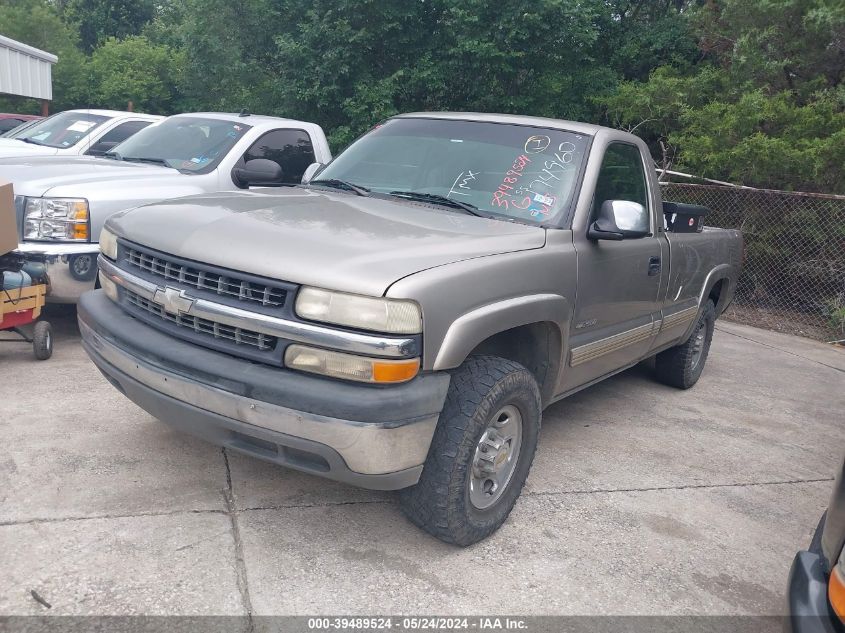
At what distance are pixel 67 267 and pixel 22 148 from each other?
424cm

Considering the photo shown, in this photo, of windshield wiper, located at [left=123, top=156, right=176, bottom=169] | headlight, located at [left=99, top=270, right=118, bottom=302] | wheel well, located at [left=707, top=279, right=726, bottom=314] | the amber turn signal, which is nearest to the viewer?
the amber turn signal

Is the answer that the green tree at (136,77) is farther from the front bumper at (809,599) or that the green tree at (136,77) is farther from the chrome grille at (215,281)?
the front bumper at (809,599)

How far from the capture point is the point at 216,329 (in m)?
3.03

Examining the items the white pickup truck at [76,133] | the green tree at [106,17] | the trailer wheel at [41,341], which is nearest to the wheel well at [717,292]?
the trailer wheel at [41,341]

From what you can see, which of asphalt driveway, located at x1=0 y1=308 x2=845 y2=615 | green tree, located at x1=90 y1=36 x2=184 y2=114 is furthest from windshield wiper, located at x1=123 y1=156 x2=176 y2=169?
green tree, located at x1=90 y1=36 x2=184 y2=114

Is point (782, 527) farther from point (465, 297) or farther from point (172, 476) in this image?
point (172, 476)

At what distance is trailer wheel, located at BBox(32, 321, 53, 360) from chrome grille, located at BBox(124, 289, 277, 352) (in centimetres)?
240

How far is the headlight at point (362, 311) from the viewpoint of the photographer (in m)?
2.76

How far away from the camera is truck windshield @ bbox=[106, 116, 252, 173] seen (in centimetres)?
689

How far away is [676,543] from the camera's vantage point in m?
3.62

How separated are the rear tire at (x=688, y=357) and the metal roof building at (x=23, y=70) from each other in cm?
1701

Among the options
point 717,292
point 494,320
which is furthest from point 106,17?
point 494,320

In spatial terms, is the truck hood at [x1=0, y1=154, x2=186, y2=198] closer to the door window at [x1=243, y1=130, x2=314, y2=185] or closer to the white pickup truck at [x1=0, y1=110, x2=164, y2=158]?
the door window at [x1=243, y1=130, x2=314, y2=185]

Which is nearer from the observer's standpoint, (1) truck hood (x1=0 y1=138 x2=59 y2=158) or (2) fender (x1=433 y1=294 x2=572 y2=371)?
(2) fender (x1=433 y1=294 x2=572 y2=371)
